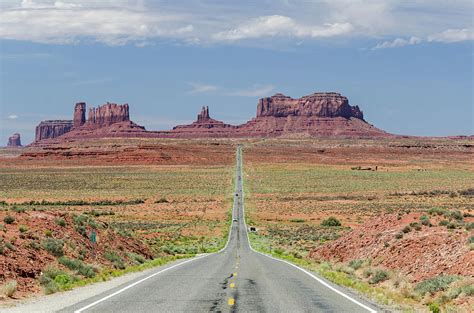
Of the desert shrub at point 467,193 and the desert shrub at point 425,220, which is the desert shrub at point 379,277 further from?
the desert shrub at point 467,193

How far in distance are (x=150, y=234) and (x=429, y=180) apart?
72448 mm

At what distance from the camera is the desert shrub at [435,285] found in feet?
49.3

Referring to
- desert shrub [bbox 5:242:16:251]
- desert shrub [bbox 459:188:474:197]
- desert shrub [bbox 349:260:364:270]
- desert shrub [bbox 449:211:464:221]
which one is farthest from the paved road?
desert shrub [bbox 459:188:474:197]

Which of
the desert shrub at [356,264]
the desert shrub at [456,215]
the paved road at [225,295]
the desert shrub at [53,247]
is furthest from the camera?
Answer: the desert shrub at [456,215]

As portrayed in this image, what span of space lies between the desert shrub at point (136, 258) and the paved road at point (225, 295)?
527 cm

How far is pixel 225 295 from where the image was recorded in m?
14.9

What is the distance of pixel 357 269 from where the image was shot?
2273 centimetres

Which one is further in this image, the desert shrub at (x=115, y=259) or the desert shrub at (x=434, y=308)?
the desert shrub at (x=115, y=259)

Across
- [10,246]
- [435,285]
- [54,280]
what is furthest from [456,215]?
[10,246]

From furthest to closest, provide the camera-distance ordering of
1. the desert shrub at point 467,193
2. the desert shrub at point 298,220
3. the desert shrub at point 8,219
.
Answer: the desert shrub at point 467,193
the desert shrub at point 298,220
the desert shrub at point 8,219

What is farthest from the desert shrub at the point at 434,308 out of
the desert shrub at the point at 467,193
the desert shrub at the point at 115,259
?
the desert shrub at the point at 467,193

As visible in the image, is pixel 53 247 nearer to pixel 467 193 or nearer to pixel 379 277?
pixel 379 277

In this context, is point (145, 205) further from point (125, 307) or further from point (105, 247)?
point (125, 307)

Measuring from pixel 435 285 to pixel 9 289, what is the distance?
1010cm
